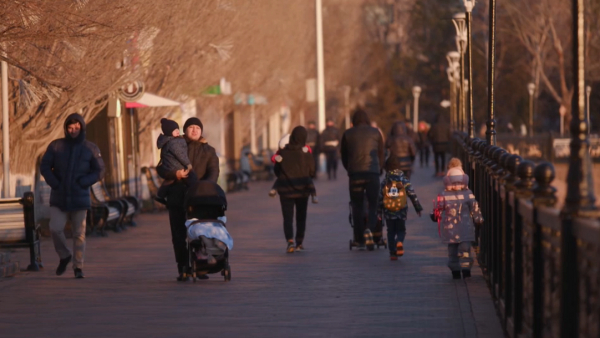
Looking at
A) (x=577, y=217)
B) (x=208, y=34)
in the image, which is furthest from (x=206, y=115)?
(x=577, y=217)

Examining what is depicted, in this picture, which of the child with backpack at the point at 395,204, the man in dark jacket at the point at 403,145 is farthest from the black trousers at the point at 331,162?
the child with backpack at the point at 395,204

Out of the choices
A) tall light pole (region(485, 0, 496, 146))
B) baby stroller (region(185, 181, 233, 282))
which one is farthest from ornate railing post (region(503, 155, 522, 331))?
tall light pole (region(485, 0, 496, 146))

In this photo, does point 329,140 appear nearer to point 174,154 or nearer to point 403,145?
point 403,145

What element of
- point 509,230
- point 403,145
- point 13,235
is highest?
point 403,145

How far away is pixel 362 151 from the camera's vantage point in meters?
15.9

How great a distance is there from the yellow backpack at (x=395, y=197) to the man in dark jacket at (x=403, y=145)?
5.79 metres

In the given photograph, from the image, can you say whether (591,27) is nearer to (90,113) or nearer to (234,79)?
(234,79)

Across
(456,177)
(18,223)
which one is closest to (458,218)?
(456,177)

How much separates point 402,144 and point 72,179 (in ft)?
31.2

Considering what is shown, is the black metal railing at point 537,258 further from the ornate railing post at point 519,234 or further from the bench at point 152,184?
the bench at point 152,184

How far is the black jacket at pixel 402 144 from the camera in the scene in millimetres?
21266

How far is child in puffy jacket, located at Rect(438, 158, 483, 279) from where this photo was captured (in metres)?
12.0

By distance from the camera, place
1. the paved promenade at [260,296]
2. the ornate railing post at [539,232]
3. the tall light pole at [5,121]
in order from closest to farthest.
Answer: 1. the ornate railing post at [539,232]
2. the paved promenade at [260,296]
3. the tall light pole at [5,121]

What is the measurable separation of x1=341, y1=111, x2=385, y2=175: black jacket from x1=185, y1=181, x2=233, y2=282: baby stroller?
12.2ft
